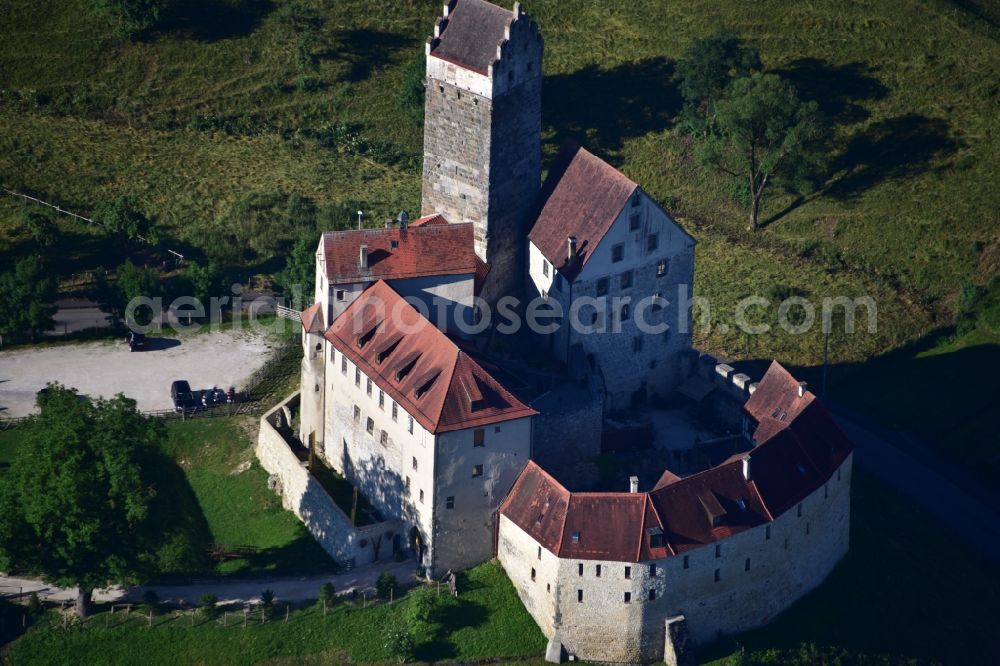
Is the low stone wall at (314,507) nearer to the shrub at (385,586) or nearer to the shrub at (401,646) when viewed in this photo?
the shrub at (385,586)

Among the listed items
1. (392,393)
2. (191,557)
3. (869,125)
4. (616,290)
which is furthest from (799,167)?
(191,557)

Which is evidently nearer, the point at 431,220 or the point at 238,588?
the point at 238,588

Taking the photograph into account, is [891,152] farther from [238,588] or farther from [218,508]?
[238,588]

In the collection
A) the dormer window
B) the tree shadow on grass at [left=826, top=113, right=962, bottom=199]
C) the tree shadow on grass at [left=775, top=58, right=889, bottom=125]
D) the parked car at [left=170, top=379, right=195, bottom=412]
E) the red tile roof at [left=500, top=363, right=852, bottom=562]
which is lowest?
the parked car at [left=170, top=379, right=195, bottom=412]

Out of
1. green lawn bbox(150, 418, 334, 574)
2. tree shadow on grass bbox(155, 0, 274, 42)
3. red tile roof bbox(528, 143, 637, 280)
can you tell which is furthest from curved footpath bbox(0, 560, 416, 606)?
tree shadow on grass bbox(155, 0, 274, 42)

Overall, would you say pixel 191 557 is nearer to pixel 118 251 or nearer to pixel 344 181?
pixel 118 251

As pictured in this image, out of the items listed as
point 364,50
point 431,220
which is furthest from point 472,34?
point 364,50

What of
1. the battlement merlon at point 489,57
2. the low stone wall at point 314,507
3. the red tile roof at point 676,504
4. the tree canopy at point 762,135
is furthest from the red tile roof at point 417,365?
the tree canopy at point 762,135

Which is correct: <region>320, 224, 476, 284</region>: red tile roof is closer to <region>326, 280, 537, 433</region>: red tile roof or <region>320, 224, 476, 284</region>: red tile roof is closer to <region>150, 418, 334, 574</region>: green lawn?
<region>326, 280, 537, 433</region>: red tile roof
